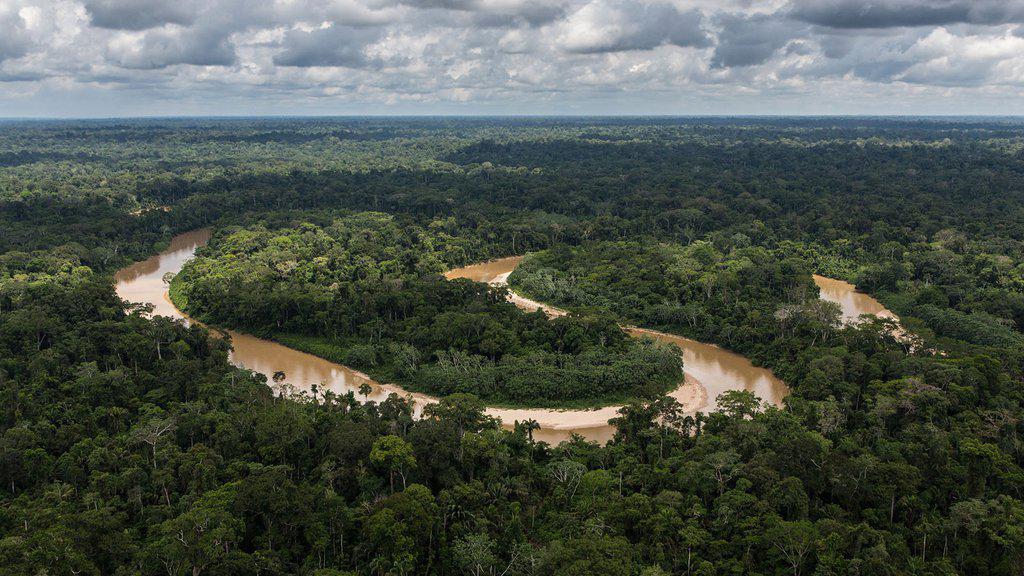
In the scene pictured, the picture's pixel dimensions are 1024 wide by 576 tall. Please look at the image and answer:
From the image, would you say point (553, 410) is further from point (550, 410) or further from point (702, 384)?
point (702, 384)

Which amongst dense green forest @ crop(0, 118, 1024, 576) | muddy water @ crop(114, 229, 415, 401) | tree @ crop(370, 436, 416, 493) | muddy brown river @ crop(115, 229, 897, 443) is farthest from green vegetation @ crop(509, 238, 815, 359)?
tree @ crop(370, 436, 416, 493)

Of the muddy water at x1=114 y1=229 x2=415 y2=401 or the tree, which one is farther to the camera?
the muddy water at x1=114 y1=229 x2=415 y2=401

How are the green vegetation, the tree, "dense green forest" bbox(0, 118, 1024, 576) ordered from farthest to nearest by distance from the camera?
the green vegetation < the tree < "dense green forest" bbox(0, 118, 1024, 576)

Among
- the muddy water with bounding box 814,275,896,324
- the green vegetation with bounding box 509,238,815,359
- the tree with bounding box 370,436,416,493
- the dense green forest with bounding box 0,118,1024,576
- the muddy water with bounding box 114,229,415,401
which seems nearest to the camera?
the dense green forest with bounding box 0,118,1024,576

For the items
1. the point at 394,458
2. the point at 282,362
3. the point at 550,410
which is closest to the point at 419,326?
the point at 282,362

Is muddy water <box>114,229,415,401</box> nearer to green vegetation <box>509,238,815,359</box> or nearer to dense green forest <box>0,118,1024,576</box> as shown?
dense green forest <box>0,118,1024,576</box>

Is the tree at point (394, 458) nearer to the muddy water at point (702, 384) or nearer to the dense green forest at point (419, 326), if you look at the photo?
the muddy water at point (702, 384)

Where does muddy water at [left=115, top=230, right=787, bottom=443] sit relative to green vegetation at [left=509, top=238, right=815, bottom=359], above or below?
below
